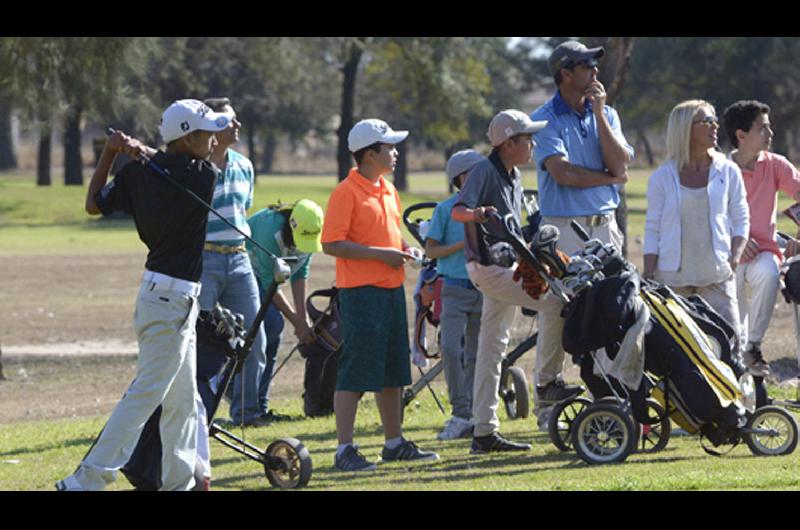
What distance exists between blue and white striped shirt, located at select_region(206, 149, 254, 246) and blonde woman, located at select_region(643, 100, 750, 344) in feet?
8.86

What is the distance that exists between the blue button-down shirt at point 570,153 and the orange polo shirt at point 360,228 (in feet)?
4.01

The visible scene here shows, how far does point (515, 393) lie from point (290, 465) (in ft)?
11.0

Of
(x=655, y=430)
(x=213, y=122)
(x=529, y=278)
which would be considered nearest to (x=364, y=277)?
(x=529, y=278)

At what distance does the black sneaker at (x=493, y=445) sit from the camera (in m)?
9.59

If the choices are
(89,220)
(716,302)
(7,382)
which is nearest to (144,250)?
(89,220)

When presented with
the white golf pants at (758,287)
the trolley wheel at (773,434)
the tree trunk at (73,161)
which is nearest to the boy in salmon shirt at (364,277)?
the trolley wheel at (773,434)

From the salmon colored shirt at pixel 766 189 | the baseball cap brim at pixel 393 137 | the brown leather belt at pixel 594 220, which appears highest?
the baseball cap brim at pixel 393 137

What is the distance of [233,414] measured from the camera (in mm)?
11820

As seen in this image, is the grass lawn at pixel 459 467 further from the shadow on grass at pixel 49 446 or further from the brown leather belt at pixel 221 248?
the brown leather belt at pixel 221 248

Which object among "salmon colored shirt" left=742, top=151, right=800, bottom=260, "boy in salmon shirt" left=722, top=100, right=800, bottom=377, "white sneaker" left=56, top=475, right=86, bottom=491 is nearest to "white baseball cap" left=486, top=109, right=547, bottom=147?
"boy in salmon shirt" left=722, top=100, right=800, bottom=377
